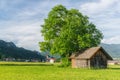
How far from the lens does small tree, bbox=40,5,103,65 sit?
3524 inches

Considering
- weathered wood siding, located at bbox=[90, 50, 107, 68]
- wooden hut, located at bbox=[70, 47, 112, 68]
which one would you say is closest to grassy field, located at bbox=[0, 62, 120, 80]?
wooden hut, located at bbox=[70, 47, 112, 68]

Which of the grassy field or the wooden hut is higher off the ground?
the wooden hut

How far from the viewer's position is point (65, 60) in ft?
307

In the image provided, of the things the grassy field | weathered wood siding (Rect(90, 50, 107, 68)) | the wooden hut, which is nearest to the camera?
the grassy field

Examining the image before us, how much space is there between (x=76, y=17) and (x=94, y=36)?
6983mm

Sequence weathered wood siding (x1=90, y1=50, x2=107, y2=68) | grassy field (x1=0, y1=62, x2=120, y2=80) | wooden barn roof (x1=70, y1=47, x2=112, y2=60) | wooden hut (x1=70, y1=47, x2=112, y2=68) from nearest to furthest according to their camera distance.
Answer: grassy field (x1=0, y1=62, x2=120, y2=80)
wooden barn roof (x1=70, y1=47, x2=112, y2=60)
wooden hut (x1=70, y1=47, x2=112, y2=68)
weathered wood siding (x1=90, y1=50, x2=107, y2=68)

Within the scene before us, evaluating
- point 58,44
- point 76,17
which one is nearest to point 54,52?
point 58,44

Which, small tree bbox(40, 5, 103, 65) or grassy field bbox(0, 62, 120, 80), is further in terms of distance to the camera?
small tree bbox(40, 5, 103, 65)

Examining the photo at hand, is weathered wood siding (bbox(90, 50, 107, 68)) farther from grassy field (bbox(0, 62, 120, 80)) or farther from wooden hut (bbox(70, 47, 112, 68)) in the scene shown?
grassy field (bbox(0, 62, 120, 80))

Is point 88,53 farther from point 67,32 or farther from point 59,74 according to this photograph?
point 59,74

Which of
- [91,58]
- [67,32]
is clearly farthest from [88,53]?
[67,32]

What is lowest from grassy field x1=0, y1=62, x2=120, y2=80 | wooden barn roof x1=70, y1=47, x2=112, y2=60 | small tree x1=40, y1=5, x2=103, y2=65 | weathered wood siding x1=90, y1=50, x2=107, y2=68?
grassy field x1=0, y1=62, x2=120, y2=80

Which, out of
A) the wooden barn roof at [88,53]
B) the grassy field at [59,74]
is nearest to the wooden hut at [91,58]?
the wooden barn roof at [88,53]

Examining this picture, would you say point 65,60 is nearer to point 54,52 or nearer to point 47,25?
point 54,52
